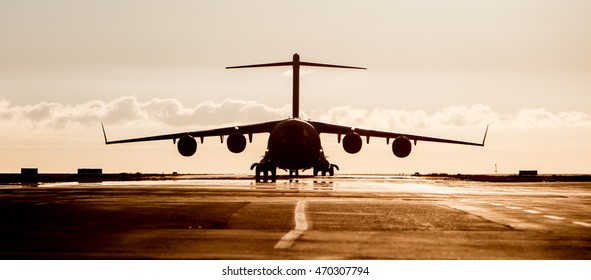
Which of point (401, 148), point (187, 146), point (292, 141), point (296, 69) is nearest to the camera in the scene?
point (292, 141)

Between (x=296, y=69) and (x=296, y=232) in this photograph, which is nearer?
(x=296, y=232)

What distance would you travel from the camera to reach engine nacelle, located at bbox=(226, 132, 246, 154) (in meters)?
50.8

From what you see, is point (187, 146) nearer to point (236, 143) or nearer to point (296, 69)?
point (236, 143)

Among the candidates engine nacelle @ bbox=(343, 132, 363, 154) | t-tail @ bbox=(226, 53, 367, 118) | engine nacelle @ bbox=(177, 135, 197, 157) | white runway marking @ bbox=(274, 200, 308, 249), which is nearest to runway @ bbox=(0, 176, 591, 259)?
white runway marking @ bbox=(274, 200, 308, 249)

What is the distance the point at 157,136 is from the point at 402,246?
45.5m

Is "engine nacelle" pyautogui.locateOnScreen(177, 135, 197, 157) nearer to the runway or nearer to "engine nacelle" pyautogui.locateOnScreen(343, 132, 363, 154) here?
"engine nacelle" pyautogui.locateOnScreen(343, 132, 363, 154)

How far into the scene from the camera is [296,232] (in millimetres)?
13469

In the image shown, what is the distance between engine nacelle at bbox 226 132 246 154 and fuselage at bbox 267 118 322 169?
1.56m

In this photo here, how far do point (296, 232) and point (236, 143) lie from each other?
37.4 m

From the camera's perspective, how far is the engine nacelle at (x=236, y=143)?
167 feet

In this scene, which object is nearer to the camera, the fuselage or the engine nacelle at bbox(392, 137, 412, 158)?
the fuselage

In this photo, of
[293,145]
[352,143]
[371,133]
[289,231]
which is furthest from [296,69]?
[289,231]

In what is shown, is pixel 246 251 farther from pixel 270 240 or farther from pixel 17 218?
pixel 17 218

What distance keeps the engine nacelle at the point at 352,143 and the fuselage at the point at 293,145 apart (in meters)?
2.43
